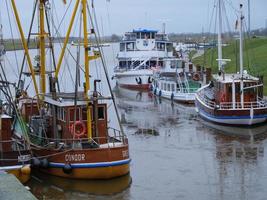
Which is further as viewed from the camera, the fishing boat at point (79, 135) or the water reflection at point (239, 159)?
the fishing boat at point (79, 135)

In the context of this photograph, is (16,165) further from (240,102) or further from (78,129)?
(240,102)

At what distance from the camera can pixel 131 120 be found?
1624 inches

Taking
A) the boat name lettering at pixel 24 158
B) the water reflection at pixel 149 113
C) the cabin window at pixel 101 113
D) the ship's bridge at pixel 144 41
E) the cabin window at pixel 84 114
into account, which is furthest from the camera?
the ship's bridge at pixel 144 41

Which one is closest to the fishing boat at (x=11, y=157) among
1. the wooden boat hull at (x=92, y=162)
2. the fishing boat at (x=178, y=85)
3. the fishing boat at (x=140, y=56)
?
the wooden boat hull at (x=92, y=162)

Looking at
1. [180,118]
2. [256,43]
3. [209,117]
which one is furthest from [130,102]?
[256,43]

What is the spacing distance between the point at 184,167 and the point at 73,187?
5304mm

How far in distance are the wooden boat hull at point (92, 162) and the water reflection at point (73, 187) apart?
0.82 feet

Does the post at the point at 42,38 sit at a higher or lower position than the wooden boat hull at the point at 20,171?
higher

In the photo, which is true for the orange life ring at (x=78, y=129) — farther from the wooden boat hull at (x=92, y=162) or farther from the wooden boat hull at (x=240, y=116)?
the wooden boat hull at (x=240, y=116)

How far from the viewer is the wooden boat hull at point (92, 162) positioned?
75.2 ft

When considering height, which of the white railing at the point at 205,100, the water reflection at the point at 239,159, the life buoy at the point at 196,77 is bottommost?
the water reflection at the point at 239,159

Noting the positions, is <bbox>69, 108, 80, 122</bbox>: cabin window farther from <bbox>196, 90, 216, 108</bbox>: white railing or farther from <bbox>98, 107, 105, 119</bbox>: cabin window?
<bbox>196, 90, 216, 108</bbox>: white railing

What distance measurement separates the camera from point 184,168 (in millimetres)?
25438

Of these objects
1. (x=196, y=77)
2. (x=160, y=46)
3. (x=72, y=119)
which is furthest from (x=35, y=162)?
(x=160, y=46)
